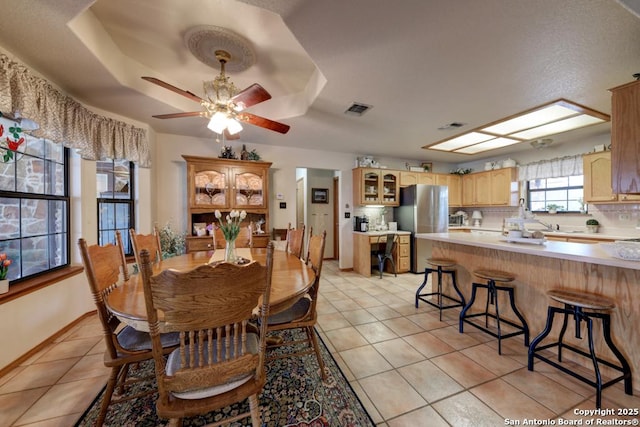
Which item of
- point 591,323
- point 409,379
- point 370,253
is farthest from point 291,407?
point 370,253

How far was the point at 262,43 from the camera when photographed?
201 centimetres

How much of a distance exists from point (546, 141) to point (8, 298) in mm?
6732

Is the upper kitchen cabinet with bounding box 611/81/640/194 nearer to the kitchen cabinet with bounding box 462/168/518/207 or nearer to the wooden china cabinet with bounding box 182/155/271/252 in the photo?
the kitchen cabinet with bounding box 462/168/518/207

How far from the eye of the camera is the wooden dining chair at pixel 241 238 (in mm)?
3039

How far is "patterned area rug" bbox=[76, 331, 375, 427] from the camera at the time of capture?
1.38 m

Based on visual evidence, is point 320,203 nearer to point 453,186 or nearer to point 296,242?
point 453,186

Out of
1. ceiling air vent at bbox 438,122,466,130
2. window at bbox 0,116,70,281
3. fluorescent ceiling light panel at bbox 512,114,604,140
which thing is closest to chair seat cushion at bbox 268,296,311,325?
window at bbox 0,116,70,281

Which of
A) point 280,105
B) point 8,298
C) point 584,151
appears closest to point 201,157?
point 280,105

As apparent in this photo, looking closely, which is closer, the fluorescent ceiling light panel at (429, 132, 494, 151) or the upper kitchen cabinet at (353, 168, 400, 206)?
the fluorescent ceiling light panel at (429, 132, 494, 151)

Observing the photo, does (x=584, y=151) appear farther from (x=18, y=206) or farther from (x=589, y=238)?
(x=18, y=206)

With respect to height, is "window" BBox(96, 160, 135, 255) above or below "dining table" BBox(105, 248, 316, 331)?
above

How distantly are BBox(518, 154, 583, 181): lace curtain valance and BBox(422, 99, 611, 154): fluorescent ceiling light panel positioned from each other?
851 mm

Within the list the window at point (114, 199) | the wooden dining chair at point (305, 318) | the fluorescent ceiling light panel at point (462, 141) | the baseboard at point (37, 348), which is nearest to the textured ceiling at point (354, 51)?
the window at point (114, 199)

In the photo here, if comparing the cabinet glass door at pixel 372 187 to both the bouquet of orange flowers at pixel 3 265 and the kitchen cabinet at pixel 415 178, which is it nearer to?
the kitchen cabinet at pixel 415 178
